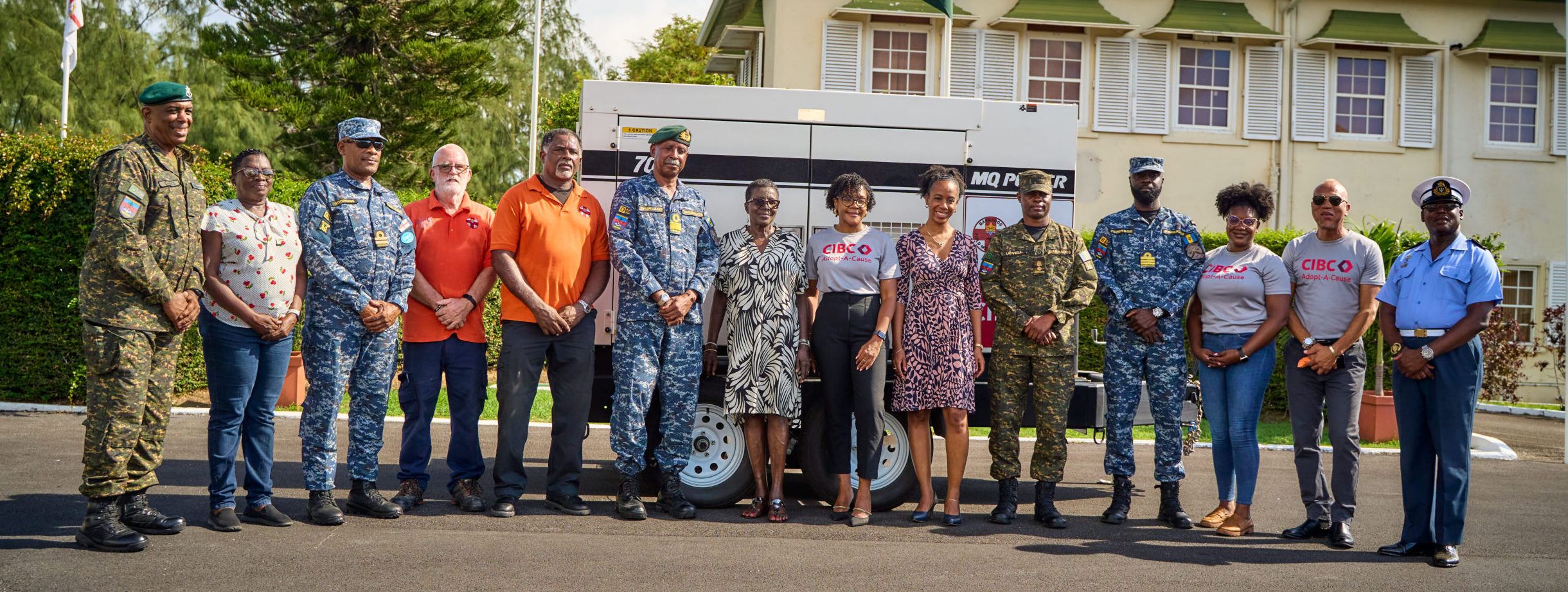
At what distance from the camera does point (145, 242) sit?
199 inches

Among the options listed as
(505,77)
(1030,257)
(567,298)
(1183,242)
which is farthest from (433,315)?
(505,77)

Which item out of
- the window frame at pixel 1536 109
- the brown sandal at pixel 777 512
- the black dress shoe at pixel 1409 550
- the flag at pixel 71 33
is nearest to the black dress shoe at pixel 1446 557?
the black dress shoe at pixel 1409 550

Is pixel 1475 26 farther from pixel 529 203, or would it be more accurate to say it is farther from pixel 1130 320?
pixel 529 203

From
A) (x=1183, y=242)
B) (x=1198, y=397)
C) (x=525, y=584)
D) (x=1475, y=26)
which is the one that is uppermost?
(x=1475, y=26)

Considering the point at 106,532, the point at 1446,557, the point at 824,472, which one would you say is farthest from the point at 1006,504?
the point at 106,532

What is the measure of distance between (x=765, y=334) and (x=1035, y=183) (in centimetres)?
177

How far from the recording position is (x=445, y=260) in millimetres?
6176

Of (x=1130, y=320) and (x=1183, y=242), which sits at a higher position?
(x=1183, y=242)

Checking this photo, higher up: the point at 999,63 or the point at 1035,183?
the point at 999,63

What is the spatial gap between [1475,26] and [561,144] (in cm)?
1683

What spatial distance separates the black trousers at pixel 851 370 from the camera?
6145mm

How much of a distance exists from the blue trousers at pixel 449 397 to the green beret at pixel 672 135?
1.56 m

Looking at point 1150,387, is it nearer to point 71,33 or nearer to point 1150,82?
point 1150,82

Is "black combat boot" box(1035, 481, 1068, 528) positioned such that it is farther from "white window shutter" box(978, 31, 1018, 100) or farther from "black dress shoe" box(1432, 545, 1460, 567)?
"white window shutter" box(978, 31, 1018, 100)
